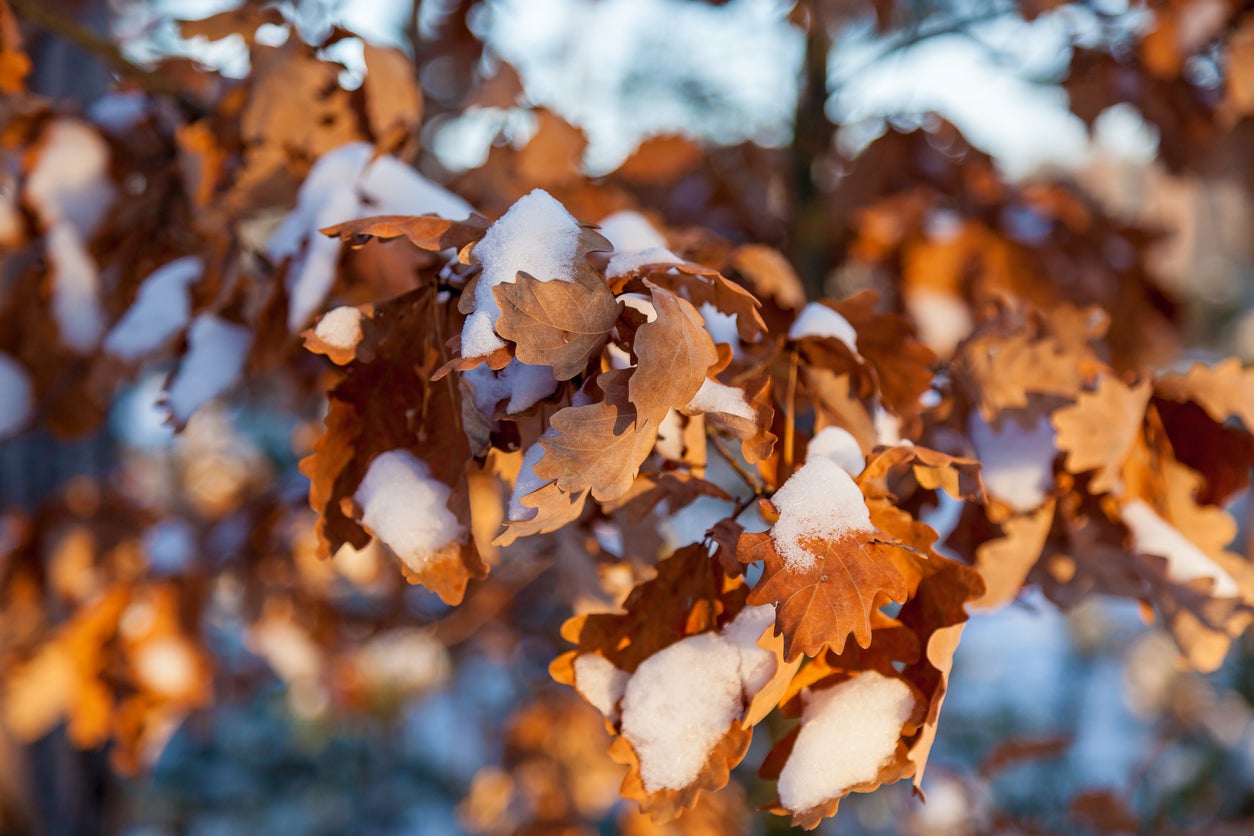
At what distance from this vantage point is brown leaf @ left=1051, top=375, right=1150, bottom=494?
32.5 inches

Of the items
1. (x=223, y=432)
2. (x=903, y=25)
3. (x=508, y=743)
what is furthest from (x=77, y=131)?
(x=223, y=432)

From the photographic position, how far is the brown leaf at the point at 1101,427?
2.71 ft

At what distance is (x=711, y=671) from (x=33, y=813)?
2.54 meters

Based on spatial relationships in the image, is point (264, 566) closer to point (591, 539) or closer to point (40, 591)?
point (40, 591)

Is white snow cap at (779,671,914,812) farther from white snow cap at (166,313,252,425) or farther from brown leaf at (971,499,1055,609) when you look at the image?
white snow cap at (166,313,252,425)

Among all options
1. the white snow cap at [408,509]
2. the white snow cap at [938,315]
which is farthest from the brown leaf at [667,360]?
the white snow cap at [938,315]

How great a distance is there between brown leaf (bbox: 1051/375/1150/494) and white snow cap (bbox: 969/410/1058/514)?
0.04 meters

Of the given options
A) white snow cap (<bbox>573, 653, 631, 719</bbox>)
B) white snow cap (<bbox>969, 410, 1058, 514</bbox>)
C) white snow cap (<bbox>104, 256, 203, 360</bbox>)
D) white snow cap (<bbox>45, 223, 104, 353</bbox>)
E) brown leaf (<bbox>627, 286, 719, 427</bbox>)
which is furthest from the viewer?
white snow cap (<bbox>45, 223, 104, 353</bbox>)

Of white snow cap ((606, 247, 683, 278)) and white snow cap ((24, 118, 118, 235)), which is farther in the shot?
white snow cap ((24, 118, 118, 235))

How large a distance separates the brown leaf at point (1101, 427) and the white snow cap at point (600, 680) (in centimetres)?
49

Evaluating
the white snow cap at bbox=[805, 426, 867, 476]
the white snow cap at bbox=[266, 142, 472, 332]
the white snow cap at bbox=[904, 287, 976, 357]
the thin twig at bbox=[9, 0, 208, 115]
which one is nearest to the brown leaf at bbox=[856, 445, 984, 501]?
the white snow cap at bbox=[805, 426, 867, 476]

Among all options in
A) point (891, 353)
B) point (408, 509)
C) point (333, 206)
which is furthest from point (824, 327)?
point (333, 206)

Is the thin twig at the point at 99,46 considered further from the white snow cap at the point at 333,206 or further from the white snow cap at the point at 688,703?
the white snow cap at the point at 688,703

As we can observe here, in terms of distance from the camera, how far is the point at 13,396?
4.08 feet
